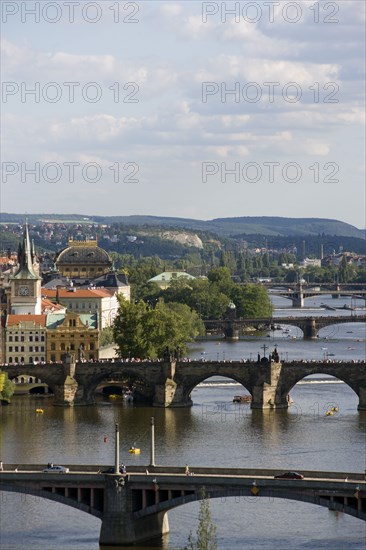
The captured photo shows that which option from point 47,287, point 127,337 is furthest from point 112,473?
point 47,287

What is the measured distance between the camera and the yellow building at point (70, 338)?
130m

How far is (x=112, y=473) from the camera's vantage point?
70.5 metres

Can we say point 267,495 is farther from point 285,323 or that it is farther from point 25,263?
point 285,323

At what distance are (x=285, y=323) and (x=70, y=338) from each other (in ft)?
170

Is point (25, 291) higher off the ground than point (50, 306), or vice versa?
point (25, 291)

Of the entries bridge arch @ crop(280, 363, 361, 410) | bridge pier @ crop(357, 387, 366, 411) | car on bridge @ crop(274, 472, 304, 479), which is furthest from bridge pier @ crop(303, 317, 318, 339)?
car on bridge @ crop(274, 472, 304, 479)

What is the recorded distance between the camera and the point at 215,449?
3649 inches

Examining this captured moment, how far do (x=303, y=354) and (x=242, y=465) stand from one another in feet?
209

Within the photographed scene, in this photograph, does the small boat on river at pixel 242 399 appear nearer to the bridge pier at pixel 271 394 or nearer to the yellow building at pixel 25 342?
the bridge pier at pixel 271 394

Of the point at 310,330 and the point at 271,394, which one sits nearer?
the point at 271,394

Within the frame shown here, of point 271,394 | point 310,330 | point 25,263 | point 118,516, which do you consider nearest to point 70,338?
point 25,263

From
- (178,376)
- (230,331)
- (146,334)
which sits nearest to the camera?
(178,376)

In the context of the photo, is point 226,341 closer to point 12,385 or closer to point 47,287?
point 47,287

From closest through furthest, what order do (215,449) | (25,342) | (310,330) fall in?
(215,449) < (25,342) < (310,330)
